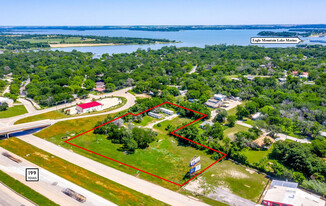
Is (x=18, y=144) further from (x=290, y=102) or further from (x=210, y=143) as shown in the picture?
(x=290, y=102)

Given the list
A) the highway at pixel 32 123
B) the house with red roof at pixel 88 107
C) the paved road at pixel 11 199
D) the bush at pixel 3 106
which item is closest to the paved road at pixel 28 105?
Answer: the highway at pixel 32 123

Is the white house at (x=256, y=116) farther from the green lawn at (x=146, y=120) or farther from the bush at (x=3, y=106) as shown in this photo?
the bush at (x=3, y=106)

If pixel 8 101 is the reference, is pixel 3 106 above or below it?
below

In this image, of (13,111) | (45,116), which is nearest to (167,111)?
(45,116)

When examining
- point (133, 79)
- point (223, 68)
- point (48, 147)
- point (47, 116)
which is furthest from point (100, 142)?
point (223, 68)

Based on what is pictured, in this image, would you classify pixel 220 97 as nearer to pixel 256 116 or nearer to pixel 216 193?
pixel 256 116

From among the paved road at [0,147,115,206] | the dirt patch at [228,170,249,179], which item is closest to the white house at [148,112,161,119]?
the dirt patch at [228,170,249,179]
